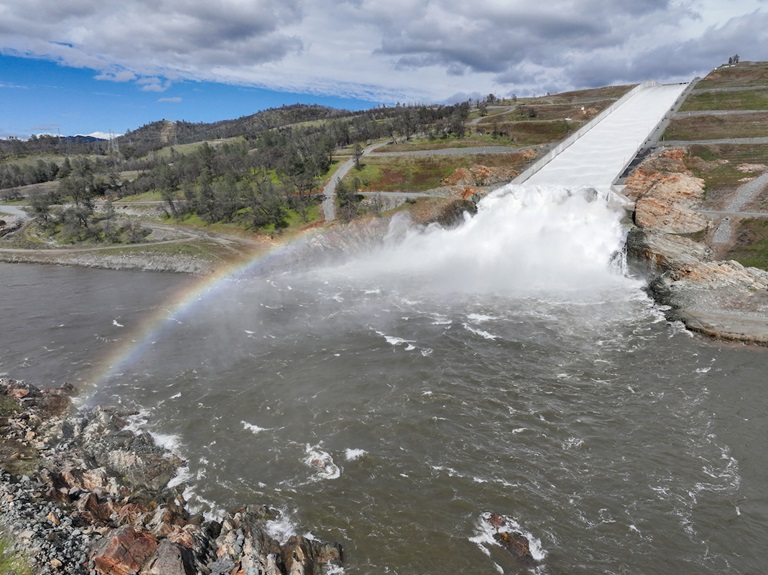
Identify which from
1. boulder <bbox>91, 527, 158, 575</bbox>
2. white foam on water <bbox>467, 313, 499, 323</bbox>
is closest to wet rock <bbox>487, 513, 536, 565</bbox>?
Answer: boulder <bbox>91, 527, 158, 575</bbox>

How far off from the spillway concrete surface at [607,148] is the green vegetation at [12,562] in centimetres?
6154

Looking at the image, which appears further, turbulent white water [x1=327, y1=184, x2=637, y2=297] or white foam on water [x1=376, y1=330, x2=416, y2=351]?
turbulent white water [x1=327, y1=184, x2=637, y2=297]

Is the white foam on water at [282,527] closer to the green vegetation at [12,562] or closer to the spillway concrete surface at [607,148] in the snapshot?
the green vegetation at [12,562]

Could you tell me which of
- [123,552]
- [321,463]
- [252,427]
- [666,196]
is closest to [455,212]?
[666,196]

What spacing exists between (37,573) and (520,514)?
16694mm

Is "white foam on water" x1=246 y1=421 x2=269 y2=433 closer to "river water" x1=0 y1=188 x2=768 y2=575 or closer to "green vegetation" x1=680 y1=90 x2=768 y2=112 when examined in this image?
"river water" x1=0 y1=188 x2=768 y2=575

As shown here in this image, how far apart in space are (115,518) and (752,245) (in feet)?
176

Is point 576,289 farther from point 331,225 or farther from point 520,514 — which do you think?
point 331,225

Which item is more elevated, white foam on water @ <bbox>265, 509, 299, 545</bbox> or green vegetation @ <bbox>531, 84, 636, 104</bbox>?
green vegetation @ <bbox>531, 84, 636, 104</bbox>

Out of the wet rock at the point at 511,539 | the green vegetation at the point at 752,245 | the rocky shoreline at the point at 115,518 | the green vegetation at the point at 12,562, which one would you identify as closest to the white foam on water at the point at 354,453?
the rocky shoreline at the point at 115,518

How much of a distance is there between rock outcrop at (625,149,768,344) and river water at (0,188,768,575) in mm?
2161

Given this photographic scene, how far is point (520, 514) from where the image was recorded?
709 inches

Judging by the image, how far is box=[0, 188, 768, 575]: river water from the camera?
1733cm

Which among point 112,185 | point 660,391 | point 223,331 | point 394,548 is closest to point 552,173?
point 660,391
